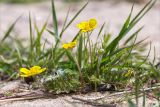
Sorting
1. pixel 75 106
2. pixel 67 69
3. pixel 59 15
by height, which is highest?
pixel 59 15

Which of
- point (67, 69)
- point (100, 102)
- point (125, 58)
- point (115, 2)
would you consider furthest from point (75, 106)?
point (115, 2)

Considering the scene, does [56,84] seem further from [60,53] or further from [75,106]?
[60,53]

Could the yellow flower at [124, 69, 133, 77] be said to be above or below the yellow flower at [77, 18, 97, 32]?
below

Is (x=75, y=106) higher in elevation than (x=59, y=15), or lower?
lower

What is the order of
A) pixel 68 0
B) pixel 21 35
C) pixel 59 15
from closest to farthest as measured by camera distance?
pixel 21 35 → pixel 59 15 → pixel 68 0

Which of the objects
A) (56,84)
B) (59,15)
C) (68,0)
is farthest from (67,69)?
(68,0)

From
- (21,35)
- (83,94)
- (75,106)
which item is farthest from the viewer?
(21,35)

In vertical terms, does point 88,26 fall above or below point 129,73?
above

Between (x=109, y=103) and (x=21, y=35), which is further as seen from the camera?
(x=21, y=35)

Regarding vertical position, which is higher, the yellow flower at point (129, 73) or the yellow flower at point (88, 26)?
the yellow flower at point (88, 26)
